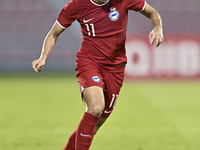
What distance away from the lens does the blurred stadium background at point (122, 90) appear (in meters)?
5.93

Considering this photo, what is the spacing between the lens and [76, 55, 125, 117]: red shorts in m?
4.19

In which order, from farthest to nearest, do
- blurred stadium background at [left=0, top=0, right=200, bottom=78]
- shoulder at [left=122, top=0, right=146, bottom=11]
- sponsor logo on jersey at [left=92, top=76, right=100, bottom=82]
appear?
blurred stadium background at [left=0, top=0, right=200, bottom=78] → shoulder at [left=122, top=0, right=146, bottom=11] → sponsor logo on jersey at [left=92, top=76, right=100, bottom=82]

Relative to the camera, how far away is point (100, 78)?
14.0 feet

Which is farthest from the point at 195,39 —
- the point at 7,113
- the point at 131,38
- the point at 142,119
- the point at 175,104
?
the point at 7,113

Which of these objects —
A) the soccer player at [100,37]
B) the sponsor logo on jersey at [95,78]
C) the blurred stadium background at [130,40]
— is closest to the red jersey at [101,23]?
the soccer player at [100,37]

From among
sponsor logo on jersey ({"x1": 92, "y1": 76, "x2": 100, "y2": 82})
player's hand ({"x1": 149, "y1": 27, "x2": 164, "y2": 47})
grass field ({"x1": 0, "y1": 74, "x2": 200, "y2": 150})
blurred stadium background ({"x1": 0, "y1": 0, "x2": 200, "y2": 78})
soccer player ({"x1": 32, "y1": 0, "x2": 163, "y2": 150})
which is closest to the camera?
player's hand ({"x1": 149, "y1": 27, "x2": 164, "y2": 47})

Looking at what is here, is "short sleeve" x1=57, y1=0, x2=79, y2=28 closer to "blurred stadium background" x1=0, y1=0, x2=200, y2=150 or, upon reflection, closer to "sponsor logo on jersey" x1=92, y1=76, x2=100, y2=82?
"sponsor logo on jersey" x1=92, y1=76, x2=100, y2=82

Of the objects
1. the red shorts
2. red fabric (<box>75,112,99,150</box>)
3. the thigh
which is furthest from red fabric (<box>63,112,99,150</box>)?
the thigh

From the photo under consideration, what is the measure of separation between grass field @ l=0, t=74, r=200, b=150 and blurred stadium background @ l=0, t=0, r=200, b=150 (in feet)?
0.04

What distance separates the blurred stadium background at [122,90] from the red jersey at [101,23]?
138 centimetres

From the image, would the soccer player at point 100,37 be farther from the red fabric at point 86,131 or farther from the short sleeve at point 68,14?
the red fabric at point 86,131

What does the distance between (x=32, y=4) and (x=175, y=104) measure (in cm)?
820

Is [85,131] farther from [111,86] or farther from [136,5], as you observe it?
[136,5]

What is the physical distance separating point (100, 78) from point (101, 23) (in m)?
0.57
